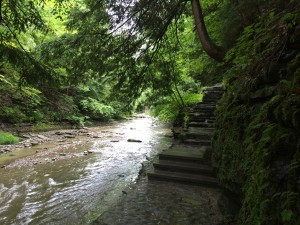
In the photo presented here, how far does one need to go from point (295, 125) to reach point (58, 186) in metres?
5.72

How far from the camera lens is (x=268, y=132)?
2.03 metres

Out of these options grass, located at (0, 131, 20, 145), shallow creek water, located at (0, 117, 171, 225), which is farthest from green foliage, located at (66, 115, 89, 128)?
shallow creek water, located at (0, 117, 171, 225)

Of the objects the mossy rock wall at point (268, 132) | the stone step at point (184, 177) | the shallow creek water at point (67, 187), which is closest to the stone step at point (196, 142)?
the stone step at point (184, 177)

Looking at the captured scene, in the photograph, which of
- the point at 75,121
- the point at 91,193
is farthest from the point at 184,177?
the point at 75,121

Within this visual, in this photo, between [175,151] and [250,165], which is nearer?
[250,165]

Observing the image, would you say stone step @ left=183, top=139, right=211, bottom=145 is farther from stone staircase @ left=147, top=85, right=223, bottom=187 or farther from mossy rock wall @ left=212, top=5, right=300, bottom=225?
mossy rock wall @ left=212, top=5, right=300, bottom=225

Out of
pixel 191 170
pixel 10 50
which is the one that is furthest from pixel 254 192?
pixel 10 50

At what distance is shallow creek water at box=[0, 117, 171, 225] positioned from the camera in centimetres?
430

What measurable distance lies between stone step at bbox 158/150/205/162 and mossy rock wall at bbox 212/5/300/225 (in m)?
1.70

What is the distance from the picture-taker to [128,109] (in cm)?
662

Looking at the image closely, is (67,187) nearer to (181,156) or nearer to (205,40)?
(181,156)

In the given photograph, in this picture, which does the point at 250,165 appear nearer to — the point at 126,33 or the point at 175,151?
the point at 175,151

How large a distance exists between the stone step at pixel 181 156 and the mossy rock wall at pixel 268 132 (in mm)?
1705

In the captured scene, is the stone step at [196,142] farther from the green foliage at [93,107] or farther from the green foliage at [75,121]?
the green foliage at [93,107]
